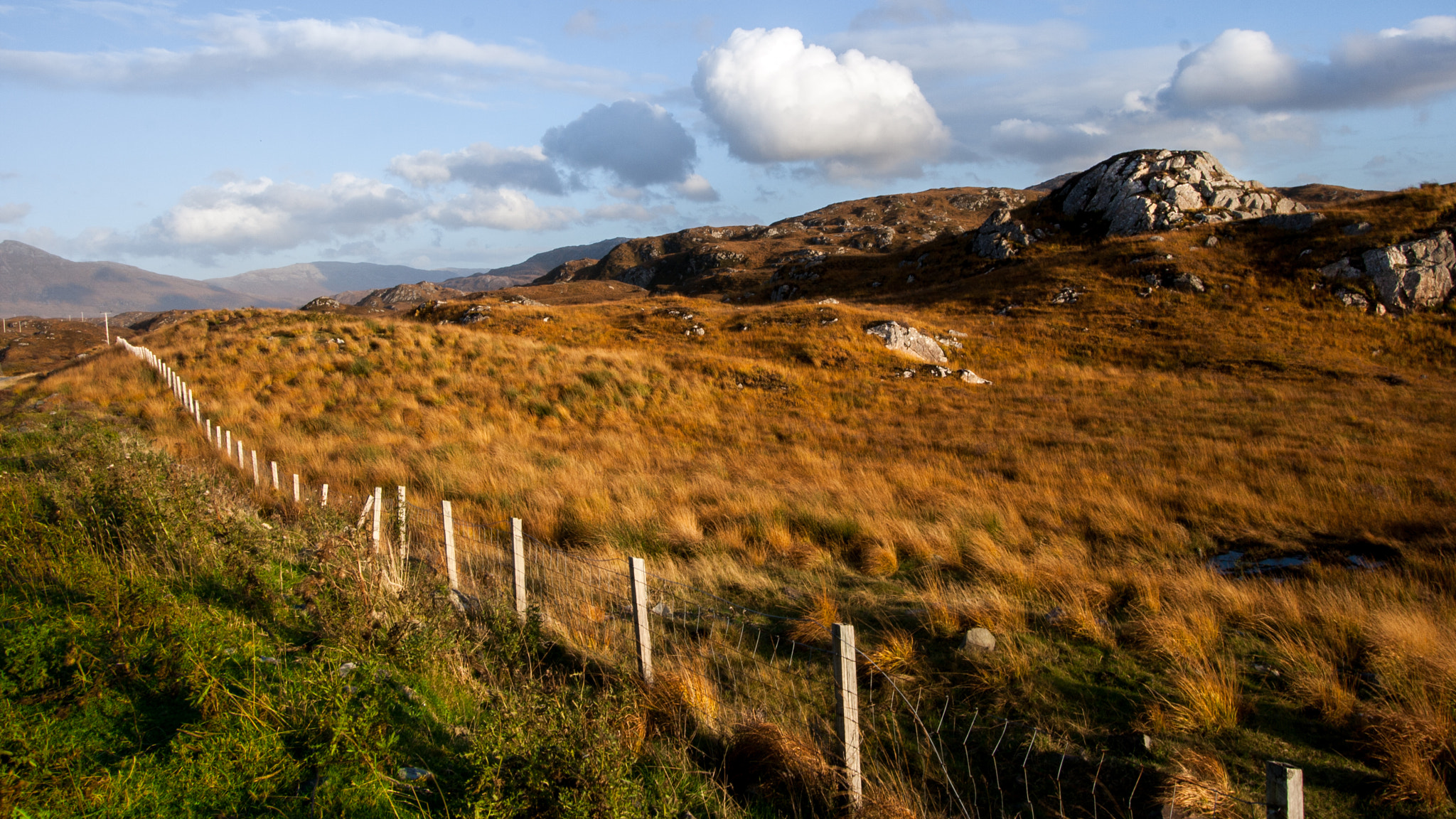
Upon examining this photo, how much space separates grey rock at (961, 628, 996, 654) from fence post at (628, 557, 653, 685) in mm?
2471

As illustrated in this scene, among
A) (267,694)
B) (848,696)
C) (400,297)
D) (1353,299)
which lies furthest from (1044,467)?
(400,297)

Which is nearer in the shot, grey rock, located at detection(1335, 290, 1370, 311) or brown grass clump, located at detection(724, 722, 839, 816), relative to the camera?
brown grass clump, located at detection(724, 722, 839, 816)

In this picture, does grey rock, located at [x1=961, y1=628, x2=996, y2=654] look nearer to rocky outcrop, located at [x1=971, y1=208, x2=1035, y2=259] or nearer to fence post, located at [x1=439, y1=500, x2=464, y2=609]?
fence post, located at [x1=439, y1=500, x2=464, y2=609]

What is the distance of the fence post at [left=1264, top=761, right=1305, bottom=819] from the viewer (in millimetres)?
2398

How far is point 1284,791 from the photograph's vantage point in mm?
2430

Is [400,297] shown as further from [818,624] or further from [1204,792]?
[1204,792]

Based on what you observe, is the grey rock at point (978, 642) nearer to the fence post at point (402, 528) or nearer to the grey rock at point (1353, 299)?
the fence post at point (402, 528)

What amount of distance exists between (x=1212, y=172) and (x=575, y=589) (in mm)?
52288

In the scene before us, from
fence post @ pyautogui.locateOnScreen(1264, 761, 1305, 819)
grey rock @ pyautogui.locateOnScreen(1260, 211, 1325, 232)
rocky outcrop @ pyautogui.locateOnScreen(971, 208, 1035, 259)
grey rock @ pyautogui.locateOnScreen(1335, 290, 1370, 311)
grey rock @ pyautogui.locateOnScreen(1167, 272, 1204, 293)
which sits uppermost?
rocky outcrop @ pyautogui.locateOnScreen(971, 208, 1035, 259)

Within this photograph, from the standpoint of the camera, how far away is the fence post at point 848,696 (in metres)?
3.74

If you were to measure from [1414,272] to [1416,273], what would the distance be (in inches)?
3.2

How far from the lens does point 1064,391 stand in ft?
77.5

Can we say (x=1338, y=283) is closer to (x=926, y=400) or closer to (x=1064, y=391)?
(x=1064, y=391)

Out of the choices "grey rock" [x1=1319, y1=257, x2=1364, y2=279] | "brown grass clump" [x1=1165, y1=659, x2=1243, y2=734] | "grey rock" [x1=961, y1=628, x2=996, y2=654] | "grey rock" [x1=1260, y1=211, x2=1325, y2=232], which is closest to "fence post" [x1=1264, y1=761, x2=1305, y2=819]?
"brown grass clump" [x1=1165, y1=659, x2=1243, y2=734]
